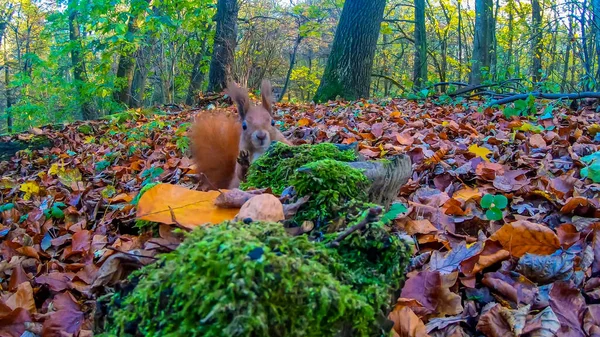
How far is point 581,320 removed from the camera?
1330 millimetres

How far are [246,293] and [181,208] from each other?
2.07ft

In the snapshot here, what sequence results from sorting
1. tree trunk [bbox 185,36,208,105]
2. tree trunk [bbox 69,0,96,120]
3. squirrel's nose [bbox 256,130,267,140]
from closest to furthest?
squirrel's nose [bbox 256,130,267,140], tree trunk [bbox 69,0,96,120], tree trunk [bbox 185,36,208,105]

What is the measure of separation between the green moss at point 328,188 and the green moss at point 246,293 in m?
0.28

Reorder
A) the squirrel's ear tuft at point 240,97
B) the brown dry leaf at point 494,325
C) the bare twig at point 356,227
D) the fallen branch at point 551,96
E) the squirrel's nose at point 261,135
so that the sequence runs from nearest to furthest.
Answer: the bare twig at point 356,227, the brown dry leaf at point 494,325, the squirrel's nose at point 261,135, the squirrel's ear tuft at point 240,97, the fallen branch at point 551,96

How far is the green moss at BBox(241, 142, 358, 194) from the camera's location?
1693mm

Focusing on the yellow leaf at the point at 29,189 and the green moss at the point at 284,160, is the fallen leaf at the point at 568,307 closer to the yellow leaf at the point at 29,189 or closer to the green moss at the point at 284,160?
the green moss at the point at 284,160

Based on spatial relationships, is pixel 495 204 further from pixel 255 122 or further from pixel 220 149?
pixel 255 122

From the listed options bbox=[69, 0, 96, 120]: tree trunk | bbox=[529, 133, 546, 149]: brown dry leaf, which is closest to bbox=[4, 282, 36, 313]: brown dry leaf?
bbox=[529, 133, 546, 149]: brown dry leaf

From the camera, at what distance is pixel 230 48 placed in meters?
8.86

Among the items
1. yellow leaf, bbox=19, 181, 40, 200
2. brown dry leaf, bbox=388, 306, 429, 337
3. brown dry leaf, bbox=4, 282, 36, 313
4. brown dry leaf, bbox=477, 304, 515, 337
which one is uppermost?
brown dry leaf, bbox=388, 306, 429, 337

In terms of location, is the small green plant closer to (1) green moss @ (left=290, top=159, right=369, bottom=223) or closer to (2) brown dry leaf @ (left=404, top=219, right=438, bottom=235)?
(2) brown dry leaf @ (left=404, top=219, right=438, bottom=235)

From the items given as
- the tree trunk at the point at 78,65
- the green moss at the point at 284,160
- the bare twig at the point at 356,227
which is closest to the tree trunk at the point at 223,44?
the tree trunk at the point at 78,65

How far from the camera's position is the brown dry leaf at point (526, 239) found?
163cm

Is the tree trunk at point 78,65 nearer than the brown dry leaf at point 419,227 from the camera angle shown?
No
